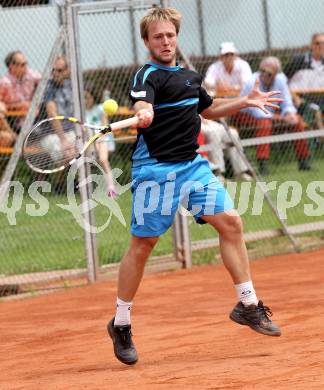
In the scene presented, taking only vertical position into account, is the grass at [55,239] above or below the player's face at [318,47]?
below

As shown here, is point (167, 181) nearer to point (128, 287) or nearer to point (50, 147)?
point (128, 287)

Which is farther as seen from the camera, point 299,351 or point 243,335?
point 243,335

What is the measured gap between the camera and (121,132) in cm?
1134

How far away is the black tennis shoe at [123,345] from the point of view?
624cm

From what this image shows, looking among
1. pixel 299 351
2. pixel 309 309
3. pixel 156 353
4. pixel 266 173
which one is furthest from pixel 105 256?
pixel 299 351

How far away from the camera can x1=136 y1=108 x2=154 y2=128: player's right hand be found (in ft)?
18.8

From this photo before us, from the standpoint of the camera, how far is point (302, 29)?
11.9 meters

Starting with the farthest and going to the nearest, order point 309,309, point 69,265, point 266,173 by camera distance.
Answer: point 266,173 → point 69,265 → point 309,309

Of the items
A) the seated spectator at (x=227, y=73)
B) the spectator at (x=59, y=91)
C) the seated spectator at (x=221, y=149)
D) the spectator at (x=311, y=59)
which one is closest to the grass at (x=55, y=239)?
the seated spectator at (x=221, y=149)

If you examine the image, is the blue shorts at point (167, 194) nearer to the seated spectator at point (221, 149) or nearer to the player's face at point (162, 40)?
the player's face at point (162, 40)

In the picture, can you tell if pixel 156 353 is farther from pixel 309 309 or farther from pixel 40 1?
pixel 40 1

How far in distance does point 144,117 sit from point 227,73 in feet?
17.8

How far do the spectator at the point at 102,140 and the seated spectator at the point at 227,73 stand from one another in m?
1.21

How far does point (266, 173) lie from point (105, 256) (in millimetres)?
2075
